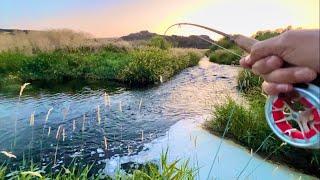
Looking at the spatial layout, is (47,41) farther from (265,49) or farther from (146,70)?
(265,49)

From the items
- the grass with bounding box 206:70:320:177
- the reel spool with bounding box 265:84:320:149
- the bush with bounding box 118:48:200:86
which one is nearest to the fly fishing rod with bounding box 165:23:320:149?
the reel spool with bounding box 265:84:320:149

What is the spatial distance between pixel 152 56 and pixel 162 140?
1134 centimetres

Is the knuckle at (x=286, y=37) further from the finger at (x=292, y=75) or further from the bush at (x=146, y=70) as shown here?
the bush at (x=146, y=70)

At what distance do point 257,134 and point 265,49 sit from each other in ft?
21.5

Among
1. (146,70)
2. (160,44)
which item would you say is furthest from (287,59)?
(160,44)

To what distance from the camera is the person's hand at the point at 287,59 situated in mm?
1076

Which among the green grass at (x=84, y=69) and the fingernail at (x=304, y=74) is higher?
the fingernail at (x=304, y=74)

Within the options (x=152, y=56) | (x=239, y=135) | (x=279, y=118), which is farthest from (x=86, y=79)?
(x=279, y=118)

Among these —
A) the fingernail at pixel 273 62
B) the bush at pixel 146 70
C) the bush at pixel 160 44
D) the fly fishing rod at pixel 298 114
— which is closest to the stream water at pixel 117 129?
the bush at pixel 146 70

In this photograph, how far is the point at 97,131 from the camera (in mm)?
8953

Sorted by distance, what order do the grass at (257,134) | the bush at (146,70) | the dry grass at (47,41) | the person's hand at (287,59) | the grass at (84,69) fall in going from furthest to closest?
the dry grass at (47,41), the grass at (84,69), the bush at (146,70), the grass at (257,134), the person's hand at (287,59)

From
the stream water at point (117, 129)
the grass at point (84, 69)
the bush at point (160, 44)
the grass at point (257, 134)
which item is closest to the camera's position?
the grass at point (257, 134)

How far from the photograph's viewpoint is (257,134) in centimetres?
754

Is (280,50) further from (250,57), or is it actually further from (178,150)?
(178,150)
